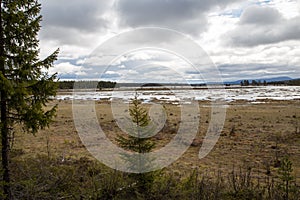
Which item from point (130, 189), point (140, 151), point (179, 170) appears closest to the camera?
point (140, 151)

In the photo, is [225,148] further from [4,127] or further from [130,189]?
[4,127]

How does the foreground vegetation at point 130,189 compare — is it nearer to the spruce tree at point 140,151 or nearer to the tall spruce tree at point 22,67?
the spruce tree at point 140,151

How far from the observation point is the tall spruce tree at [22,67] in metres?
6.18

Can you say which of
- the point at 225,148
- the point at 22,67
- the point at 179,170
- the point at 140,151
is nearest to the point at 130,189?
the point at 140,151

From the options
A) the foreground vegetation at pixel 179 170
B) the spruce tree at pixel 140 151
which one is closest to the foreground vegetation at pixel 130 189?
the foreground vegetation at pixel 179 170

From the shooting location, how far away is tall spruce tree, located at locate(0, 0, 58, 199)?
6184mm

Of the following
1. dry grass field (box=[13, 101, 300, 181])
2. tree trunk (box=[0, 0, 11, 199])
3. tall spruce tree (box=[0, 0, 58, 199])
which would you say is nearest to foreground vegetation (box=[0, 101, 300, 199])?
dry grass field (box=[13, 101, 300, 181])

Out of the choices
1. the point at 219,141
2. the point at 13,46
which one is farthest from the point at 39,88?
the point at 219,141

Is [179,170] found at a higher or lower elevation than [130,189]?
lower

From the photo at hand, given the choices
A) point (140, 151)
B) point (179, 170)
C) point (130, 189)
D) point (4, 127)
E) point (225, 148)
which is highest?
point (4, 127)

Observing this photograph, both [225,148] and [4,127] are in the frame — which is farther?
[225,148]

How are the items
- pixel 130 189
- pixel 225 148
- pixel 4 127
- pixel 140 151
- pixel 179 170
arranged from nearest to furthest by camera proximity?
pixel 4 127 < pixel 140 151 < pixel 130 189 < pixel 179 170 < pixel 225 148

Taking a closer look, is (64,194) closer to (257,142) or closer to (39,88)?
(39,88)

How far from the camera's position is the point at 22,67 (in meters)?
6.30
